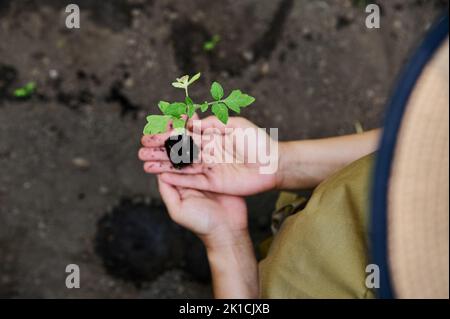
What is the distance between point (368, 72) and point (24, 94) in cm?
163

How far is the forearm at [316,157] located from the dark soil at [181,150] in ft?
1.05

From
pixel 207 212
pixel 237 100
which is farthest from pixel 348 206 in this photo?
pixel 207 212

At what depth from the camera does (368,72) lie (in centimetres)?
263

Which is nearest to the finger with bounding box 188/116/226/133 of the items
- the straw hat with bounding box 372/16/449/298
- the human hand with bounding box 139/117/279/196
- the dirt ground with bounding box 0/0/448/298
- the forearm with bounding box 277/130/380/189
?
the human hand with bounding box 139/117/279/196

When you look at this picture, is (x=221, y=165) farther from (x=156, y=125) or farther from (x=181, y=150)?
(x=156, y=125)

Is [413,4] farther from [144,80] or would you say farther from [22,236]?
[22,236]

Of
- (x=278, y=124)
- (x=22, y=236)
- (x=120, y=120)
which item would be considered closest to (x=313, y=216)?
(x=278, y=124)

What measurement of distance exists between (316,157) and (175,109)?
0.65 m

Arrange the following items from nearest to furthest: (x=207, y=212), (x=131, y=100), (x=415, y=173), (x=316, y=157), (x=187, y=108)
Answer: (x=415, y=173)
(x=187, y=108)
(x=207, y=212)
(x=316, y=157)
(x=131, y=100)

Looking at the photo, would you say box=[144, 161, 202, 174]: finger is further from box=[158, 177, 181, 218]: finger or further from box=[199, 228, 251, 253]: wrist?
box=[199, 228, 251, 253]: wrist

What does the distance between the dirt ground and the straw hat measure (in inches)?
59.7

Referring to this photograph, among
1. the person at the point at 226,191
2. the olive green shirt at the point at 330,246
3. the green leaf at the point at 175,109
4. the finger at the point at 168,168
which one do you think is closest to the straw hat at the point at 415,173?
the olive green shirt at the point at 330,246

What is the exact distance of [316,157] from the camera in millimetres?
1972

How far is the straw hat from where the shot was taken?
0.97 meters
